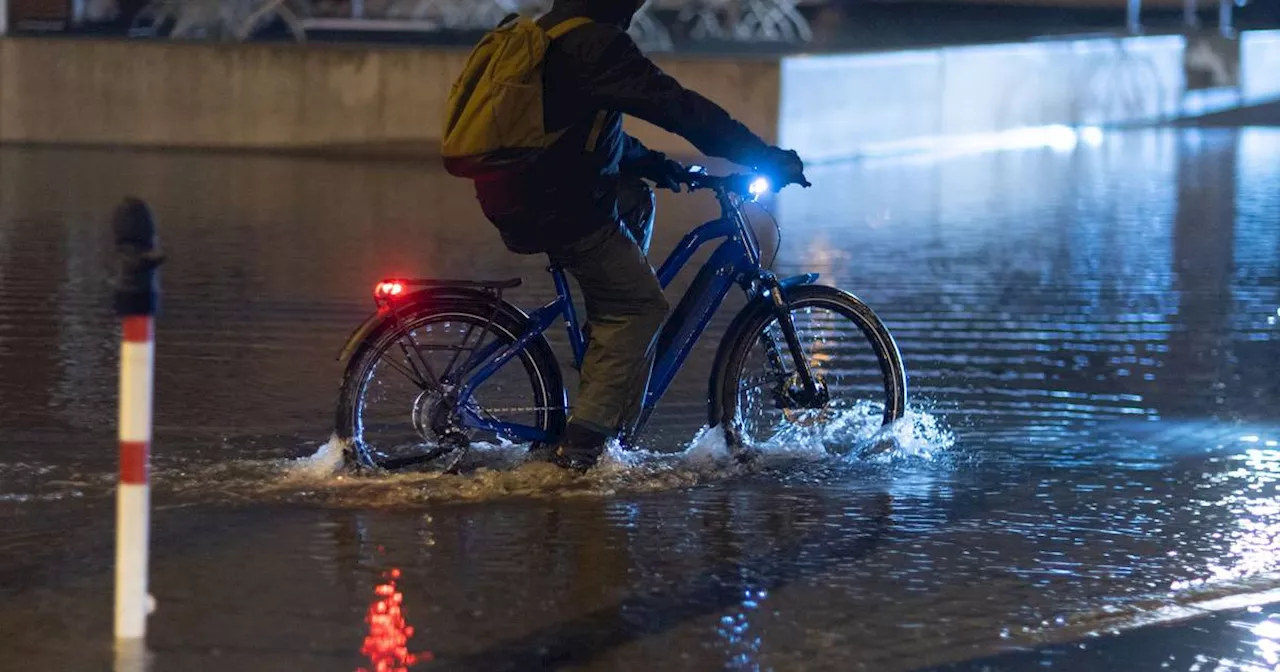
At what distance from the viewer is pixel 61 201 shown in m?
13.5

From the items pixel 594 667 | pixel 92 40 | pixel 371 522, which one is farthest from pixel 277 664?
pixel 92 40

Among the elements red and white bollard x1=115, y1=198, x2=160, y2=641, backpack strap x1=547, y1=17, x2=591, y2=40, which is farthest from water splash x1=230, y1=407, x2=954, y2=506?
red and white bollard x1=115, y1=198, x2=160, y2=641

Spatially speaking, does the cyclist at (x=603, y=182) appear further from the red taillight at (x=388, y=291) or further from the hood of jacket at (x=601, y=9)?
the red taillight at (x=388, y=291)

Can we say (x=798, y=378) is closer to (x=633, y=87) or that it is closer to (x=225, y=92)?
(x=633, y=87)

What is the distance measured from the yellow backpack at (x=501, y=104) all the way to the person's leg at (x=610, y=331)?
0.40m

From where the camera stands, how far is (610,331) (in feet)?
19.8

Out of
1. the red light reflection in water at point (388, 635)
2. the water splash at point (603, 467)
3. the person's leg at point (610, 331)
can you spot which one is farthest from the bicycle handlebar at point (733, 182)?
the red light reflection in water at point (388, 635)

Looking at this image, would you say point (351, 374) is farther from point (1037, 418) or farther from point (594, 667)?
point (1037, 418)

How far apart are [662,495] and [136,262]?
2.31 m

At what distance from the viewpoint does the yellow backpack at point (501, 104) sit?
5504mm

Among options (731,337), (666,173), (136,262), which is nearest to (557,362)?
(731,337)

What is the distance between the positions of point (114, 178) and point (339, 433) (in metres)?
9.60

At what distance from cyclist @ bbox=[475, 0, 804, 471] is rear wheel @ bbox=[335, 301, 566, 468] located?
6.6 inches

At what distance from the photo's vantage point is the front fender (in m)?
6.40
